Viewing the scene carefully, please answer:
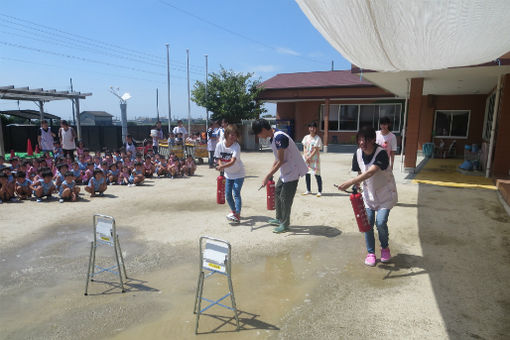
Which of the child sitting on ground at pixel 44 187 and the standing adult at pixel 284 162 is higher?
the standing adult at pixel 284 162

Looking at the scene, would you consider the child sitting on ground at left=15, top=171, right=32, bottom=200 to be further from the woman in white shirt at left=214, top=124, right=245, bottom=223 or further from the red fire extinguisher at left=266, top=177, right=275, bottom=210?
the red fire extinguisher at left=266, top=177, right=275, bottom=210

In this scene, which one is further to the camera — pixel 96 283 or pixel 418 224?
pixel 418 224

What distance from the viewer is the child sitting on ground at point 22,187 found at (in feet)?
22.7

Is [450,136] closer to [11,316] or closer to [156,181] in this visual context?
[156,181]

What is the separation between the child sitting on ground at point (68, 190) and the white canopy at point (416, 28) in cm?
608

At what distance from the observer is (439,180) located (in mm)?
8898

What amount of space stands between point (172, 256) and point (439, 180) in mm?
7955

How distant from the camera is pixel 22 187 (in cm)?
693

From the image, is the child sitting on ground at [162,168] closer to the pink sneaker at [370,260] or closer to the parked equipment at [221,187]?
the parked equipment at [221,187]

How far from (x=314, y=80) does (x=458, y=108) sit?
27.0ft

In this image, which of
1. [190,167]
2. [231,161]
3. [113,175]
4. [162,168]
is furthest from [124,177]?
[231,161]

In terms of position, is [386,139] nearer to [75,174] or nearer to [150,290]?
[150,290]

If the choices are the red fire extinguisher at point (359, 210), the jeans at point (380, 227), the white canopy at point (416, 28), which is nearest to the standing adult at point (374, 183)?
the jeans at point (380, 227)

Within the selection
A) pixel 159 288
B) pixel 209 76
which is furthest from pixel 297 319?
pixel 209 76
